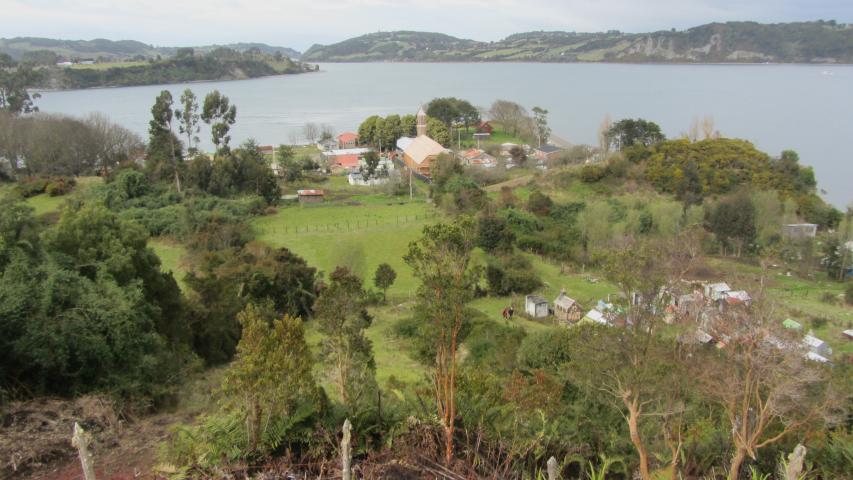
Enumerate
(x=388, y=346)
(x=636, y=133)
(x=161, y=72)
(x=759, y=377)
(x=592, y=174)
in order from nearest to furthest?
(x=759, y=377) < (x=388, y=346) < (x=592, y=174) < (x=636, y=133) < (x=161, y=72)

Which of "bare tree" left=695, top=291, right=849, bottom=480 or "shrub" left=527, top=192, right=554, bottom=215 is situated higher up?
"bare tree" left=695, top=291, right=849, bottom=480

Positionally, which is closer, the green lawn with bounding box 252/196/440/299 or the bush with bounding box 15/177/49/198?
the green lawn with bounding box 252/196/440/299

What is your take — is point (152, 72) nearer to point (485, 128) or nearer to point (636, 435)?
point (485, 128)

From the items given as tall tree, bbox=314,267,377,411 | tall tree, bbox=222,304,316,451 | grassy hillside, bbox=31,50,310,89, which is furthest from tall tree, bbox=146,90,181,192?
grassy hillside, bbox=31,50,310,89

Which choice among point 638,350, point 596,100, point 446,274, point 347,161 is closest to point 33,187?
point 347,161

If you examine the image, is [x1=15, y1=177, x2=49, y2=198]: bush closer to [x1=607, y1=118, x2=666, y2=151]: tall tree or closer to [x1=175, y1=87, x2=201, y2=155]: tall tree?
[x1=175, y1=87, x2=201, y2=155]: tall tree

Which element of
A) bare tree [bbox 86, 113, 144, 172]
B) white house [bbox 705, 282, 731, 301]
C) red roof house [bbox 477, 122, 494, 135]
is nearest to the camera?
white house [bbox 705, 282, 731, 301]

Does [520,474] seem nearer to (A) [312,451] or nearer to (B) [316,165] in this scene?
(A) [312,451]
